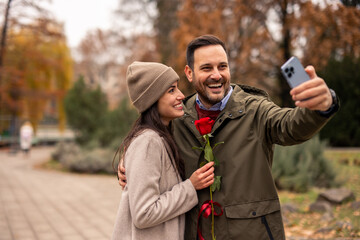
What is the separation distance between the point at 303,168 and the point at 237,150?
6.77 metres

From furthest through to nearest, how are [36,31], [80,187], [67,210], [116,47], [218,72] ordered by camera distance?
[116,47]
[36,31]
[80,187]
[67,210]
[218,72]

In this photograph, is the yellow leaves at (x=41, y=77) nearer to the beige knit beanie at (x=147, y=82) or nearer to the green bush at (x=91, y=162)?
the green bush at (x=91, y=162)

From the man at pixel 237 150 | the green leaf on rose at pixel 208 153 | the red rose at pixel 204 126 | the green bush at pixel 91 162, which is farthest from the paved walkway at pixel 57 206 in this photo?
the red rose at pixel 204 126

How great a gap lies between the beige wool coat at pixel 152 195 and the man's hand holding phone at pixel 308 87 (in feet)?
2.76

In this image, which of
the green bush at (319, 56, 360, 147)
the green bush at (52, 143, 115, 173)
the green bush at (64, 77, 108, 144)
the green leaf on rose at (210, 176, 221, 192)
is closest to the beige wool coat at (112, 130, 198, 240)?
the green leaf on rose at (210, 176, 221, 192)

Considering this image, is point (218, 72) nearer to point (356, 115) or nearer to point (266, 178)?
point (266, 178)

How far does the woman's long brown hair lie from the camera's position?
2.16 meters

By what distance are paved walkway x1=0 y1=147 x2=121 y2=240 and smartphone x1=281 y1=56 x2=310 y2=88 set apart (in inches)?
185

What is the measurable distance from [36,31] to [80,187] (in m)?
8.57

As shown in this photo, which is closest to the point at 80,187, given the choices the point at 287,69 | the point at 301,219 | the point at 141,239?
the point at 301,219

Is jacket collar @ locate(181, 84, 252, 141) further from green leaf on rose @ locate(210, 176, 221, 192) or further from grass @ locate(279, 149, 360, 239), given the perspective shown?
grass @ locate(279, 149, 360, 239)

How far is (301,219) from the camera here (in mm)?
5898

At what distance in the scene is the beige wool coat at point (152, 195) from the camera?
1951mm

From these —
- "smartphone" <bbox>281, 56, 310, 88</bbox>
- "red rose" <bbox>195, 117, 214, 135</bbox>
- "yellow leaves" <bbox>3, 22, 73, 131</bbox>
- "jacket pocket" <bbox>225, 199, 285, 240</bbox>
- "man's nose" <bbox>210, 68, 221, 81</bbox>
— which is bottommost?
"jacket pocket" <bbox>225, 199, 285, 240</bbox>
